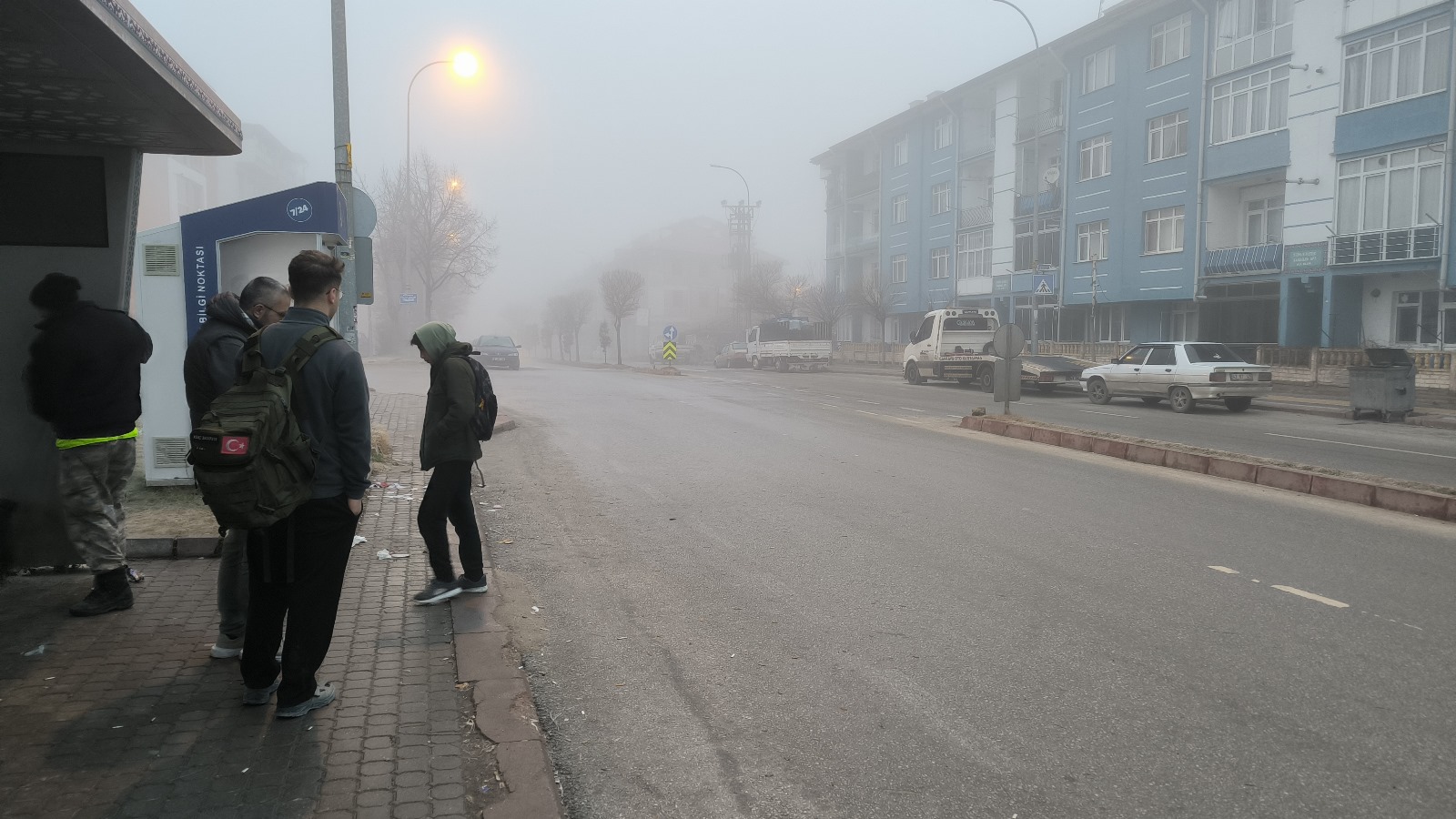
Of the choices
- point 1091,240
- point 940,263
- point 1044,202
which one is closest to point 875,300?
point 940,263

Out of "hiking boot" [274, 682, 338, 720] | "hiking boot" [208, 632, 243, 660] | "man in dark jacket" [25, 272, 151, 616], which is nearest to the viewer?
"hiking boot" [274, 682, 338, 720]

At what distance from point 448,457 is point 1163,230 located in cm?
3540

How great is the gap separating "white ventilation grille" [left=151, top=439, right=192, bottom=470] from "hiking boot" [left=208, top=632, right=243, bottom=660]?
4.02 meters

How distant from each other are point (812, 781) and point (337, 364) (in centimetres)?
251

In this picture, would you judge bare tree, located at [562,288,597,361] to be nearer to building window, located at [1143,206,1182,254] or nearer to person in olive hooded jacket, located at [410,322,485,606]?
building window, located at [1143,206,1182,254]

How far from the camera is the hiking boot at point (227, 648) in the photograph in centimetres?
463

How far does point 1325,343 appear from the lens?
29.1 metres

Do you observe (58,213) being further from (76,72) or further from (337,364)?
(337,364)

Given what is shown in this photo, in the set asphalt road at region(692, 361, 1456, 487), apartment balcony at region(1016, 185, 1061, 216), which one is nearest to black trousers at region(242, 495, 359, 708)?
asphalt road at region(692, 361, 1456, 487)

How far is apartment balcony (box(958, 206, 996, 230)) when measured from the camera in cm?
4744

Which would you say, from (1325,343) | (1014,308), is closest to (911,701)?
(1325,343)

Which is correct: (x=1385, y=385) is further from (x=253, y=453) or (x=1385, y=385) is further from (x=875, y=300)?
(x=875, y=300)

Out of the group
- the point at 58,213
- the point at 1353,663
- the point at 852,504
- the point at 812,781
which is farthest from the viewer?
the point at 852,504

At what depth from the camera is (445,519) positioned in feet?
19.3
